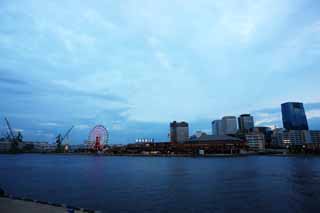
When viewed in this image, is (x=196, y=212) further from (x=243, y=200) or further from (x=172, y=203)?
(x=243, y=200)

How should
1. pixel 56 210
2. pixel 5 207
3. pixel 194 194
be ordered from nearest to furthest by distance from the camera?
pixel 56 210 → pixel 5 207 → pixel 194 194

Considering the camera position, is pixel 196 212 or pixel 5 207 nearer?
pixel 5 207

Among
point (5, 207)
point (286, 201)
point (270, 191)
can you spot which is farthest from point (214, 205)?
point (5, 207)

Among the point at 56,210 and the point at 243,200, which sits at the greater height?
the point at 56,210

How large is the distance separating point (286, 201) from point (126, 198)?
64.5 ft

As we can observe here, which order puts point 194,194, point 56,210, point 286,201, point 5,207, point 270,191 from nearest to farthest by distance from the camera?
point 56,210, point 5,207, point 286,201, point 194,194, point 270,191

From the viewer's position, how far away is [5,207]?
1838cm

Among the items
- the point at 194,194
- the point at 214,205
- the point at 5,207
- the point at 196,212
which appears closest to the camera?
the point at 5,207

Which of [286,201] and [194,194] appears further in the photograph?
[194,194]

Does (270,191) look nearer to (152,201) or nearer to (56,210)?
(152,201)

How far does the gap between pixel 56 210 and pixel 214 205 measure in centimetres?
1826

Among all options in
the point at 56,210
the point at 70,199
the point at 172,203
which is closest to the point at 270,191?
the point at 172,203

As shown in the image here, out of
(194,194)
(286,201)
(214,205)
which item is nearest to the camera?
(214,205)

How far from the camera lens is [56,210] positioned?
55.9 ft
